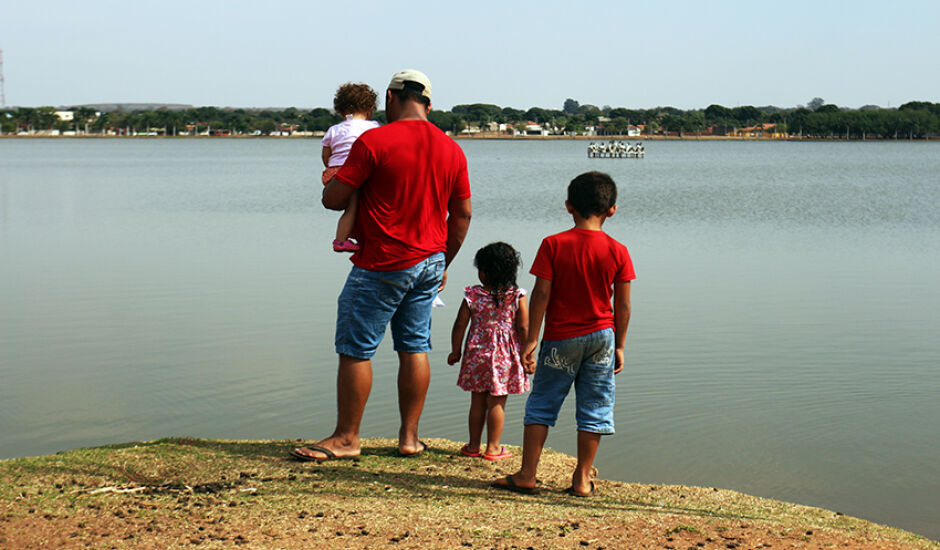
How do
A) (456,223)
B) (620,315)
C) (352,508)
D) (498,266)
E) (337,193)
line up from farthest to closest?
(498,266) → (456,223) → (337,193) → (620,315) → (352,508)

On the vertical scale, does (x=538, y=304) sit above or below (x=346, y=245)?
below

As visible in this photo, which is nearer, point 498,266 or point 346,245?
→ point 346,245

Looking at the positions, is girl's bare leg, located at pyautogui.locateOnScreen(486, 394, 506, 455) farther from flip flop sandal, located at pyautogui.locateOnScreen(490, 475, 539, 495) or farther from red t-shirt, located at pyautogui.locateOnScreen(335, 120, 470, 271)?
red t-shirt, located at pyautogui.locateOnScreen(335, 120, 470, 271)

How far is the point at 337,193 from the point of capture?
17.4 ft

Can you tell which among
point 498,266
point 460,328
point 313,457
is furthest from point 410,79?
point 313,457

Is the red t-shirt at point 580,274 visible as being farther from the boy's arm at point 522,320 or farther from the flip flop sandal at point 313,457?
the flip flop sandal at point 313,457

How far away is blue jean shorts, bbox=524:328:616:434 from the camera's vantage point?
5137mm

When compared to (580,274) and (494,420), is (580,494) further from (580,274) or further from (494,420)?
(580,274)

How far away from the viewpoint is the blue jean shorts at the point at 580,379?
514 cm

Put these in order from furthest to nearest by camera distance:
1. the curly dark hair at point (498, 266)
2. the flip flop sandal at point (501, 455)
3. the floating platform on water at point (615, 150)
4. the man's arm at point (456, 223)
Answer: the floating platform on water at point (615, 150)
the flip flop sandal at point (501, 455)
the curly dark hair at point (498, 266)
the man's arm at point (456, 223)

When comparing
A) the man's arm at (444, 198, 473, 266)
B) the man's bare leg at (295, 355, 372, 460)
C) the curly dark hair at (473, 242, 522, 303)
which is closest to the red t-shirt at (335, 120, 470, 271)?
the man's arm at (444, 198, 473, 266)

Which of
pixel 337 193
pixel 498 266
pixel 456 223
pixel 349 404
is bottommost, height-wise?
pixel 349 404

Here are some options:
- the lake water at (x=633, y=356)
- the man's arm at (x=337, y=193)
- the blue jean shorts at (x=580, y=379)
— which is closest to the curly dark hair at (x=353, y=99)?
the man's arm at (x=337, y=193)

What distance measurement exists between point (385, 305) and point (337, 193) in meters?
0.65
